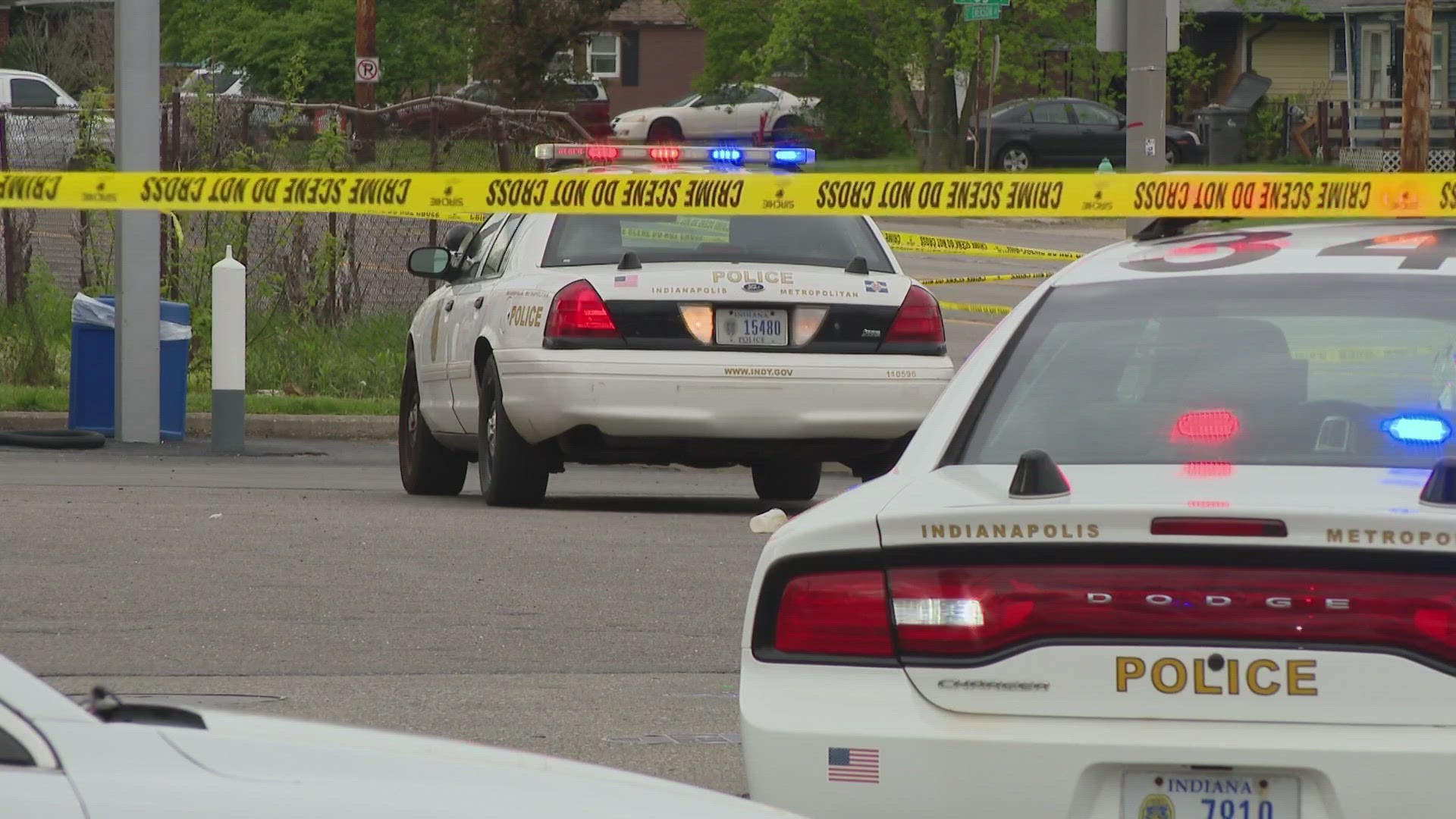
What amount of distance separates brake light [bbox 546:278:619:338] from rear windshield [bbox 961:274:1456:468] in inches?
207

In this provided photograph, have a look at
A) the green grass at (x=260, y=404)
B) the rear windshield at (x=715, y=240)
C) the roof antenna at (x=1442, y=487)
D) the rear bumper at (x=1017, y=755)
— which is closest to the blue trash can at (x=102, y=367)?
the green grass at (x=260, y=404)

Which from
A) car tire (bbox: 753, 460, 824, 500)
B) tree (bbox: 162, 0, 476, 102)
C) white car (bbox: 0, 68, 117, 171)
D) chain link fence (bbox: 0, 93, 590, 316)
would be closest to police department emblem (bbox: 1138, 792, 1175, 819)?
car tire (bbox: 753, 460, 824, 500)

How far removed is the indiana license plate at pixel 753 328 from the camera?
33.6ft

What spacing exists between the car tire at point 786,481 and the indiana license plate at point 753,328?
184 centimetres

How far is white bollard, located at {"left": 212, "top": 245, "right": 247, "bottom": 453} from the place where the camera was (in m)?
13.6

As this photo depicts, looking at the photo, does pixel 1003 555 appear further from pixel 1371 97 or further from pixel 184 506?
pixel 1371 97

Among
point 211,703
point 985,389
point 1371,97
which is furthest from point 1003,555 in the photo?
point 1371,97

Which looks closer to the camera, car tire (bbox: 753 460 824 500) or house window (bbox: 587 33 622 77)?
car tire (bbox: 753 460 824 500)

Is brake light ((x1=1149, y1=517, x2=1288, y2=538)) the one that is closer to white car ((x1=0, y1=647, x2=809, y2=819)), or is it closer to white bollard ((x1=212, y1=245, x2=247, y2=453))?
white car ((x1=0, y1=647, x2=809, y2=819))

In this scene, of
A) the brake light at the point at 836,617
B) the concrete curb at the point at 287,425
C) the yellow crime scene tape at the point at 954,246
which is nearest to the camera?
the brake light at the point at 836,617

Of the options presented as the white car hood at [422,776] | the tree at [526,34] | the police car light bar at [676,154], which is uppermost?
the tree at [526,34]

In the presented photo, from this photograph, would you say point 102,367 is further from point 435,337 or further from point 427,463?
point 435,337

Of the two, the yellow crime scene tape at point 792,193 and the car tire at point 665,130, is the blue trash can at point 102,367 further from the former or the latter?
the car tire at point 665,130

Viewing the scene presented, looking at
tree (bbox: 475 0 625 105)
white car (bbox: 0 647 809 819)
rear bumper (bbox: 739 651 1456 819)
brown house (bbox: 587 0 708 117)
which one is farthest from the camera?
brown house (bbox: 587 0 708 117)
